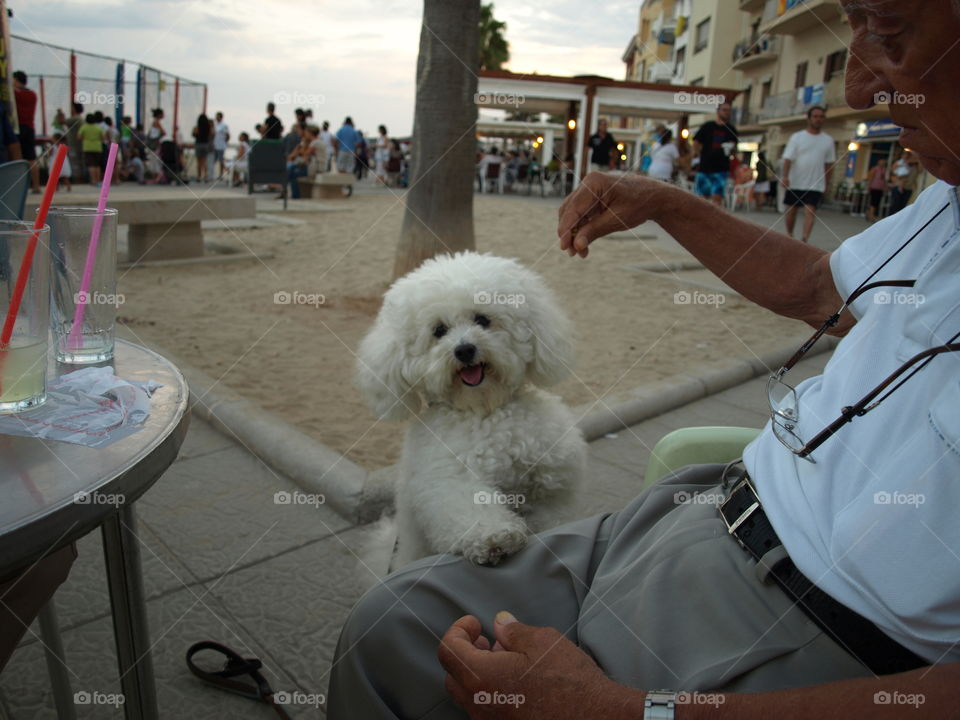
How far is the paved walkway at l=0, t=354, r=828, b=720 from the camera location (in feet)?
5.85

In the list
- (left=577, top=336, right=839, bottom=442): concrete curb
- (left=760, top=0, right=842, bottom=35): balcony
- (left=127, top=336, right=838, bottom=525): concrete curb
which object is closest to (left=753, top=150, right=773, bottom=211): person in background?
(left=760, top=0, right=842, bottom=35): balcony

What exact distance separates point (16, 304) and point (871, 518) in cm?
127

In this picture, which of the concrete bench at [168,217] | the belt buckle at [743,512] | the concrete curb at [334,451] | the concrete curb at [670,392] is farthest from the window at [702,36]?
the belt buckle at [743,512]

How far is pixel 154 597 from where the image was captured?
6.95ft

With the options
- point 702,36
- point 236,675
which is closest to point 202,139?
point 236,675

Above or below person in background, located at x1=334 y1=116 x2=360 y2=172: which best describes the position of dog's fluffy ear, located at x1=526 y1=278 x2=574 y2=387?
below

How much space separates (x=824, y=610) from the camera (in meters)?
1.00

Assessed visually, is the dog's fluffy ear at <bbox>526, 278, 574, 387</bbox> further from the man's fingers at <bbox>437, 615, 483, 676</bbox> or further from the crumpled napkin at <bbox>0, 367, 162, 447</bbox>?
the crumpled napkin at <bbox>0, 367, 162, 447</bbox>

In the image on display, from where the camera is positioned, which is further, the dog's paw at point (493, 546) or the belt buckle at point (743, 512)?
the dog's paw at point (493, 546)

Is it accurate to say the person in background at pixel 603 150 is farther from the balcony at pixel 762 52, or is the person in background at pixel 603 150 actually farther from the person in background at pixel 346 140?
the balcony at pixel 762 52

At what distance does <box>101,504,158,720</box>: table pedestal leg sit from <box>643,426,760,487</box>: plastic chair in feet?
3.96

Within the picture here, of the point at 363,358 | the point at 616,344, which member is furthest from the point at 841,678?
the point at 616,344

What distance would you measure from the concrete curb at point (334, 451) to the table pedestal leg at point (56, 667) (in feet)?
4.00

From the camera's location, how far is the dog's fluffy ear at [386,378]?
223 cm
